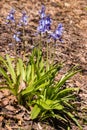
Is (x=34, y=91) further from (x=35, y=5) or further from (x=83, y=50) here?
(x=35, y=5)

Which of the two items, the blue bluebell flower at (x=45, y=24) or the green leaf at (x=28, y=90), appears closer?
the blue bluebell flower at (x=45, y=24)

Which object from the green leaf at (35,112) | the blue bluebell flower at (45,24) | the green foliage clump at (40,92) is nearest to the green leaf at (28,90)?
the green foliage clump at (40,92)

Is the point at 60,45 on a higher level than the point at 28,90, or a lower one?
higher

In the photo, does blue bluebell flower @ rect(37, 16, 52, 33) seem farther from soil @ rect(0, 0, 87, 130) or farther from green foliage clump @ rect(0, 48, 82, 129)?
soil @ rect(0, 0, 87, 130)

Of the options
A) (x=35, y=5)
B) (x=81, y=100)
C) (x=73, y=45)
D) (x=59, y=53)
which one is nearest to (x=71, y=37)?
(x=73, y=45)

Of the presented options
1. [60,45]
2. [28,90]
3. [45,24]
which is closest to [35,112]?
[28,90]

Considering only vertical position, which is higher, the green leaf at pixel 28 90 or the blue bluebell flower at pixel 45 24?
the blue bluebell flower at pixel 45 24

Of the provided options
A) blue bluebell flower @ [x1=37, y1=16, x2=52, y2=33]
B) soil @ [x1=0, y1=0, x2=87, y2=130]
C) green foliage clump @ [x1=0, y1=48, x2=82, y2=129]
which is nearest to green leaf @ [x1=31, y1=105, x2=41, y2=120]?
green foliage clump @ [x1=0, y1=48, x2=82, y2=129]

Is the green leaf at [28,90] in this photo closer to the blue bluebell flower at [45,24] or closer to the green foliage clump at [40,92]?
the green foliage clump at [40,92]

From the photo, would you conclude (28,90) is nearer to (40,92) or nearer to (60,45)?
(40,92)

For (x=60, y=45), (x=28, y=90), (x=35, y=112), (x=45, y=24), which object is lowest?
→ (x=35, y=112)
